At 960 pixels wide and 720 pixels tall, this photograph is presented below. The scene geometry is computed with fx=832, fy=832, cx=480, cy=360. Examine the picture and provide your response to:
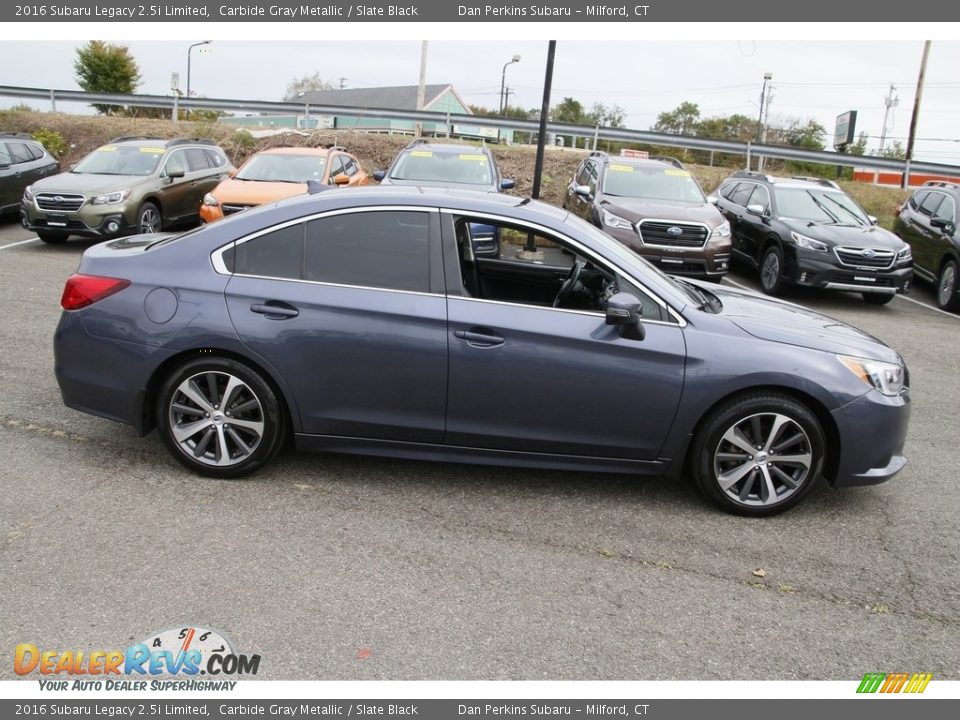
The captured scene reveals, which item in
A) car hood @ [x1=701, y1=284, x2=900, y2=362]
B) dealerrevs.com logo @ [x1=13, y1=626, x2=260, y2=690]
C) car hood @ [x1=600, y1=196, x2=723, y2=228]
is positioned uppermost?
car hood @ [x1=600, y1=196, x2=723, y2=228]

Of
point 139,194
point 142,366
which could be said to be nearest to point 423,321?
point 142,366

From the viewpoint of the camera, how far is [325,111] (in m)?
24.1

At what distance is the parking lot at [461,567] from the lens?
3303 millimetres

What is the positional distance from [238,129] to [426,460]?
72.5 ft

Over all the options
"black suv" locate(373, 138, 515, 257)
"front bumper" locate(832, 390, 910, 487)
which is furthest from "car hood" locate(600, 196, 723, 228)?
"front bumper" locate(832, 390, 910, 487)

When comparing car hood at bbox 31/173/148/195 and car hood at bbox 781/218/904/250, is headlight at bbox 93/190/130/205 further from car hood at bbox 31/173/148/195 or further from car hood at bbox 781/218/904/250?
car hood at bbox 781/218/904/250

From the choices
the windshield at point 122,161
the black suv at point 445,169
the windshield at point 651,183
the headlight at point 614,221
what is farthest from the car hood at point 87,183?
the windshield at point 651,183

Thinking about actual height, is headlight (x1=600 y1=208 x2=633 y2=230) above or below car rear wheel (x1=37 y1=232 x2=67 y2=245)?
above

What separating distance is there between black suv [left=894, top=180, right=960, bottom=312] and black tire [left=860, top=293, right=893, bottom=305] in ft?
2.92

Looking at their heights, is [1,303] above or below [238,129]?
below

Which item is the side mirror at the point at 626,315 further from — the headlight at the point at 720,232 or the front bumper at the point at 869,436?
the headlight at the point at 720,232

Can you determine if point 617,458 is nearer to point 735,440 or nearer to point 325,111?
point 735,440

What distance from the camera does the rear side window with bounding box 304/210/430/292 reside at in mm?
4574

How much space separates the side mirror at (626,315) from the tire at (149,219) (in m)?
10.3
